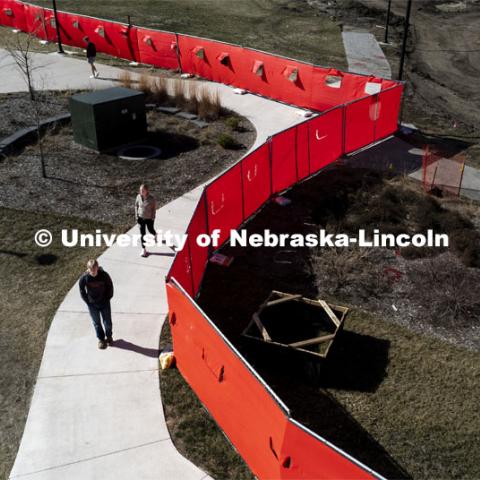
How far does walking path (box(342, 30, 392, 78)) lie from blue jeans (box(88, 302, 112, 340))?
19.8m

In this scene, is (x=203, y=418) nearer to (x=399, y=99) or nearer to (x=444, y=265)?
(x=444, y=265)

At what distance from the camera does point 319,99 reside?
1981 cm

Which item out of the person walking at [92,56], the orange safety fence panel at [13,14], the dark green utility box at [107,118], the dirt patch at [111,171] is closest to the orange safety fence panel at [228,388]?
the dirt patch at [111,171]

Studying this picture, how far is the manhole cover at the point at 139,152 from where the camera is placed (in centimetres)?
1664

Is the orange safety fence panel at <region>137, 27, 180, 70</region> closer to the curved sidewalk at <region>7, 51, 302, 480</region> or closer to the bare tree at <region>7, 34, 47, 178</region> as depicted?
the bare tree at <region>7, 34, 47, 178</region>

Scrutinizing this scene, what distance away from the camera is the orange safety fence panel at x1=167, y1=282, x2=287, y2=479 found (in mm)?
6488

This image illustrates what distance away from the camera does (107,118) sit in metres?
16.7

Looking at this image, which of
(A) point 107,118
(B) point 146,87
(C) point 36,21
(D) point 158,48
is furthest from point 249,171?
(C) point 36,21

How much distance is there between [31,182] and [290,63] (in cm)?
1004

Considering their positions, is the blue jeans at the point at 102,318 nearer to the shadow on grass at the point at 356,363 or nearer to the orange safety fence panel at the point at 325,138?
the shadow on grass at the point at 356,363

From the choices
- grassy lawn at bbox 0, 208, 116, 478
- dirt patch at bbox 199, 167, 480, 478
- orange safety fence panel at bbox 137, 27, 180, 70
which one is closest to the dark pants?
grassy lawn at bbox 0, 208, 116, 478

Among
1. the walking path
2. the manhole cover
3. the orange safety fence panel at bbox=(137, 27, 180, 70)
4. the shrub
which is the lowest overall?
the walking path

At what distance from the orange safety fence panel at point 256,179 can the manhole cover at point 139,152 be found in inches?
178

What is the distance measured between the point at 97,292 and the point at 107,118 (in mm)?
9122
